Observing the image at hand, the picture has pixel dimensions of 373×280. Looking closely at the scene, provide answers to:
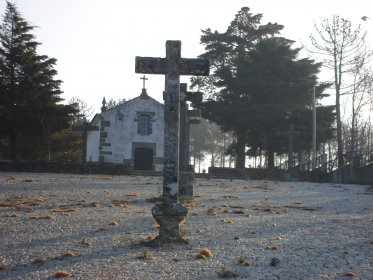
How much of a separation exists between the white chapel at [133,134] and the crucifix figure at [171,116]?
28.3 metres

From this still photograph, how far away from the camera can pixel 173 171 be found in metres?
6.38

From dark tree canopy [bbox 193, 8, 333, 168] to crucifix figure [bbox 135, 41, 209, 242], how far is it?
88.6 ft

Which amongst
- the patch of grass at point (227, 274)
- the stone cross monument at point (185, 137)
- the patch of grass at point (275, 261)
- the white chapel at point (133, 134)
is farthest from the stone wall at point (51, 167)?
the patch of grass at point (227, 274)

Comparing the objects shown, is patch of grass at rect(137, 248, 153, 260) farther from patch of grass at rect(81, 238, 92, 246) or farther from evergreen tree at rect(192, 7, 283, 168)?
evergreen tree at rect(192, 7, 283, 168)

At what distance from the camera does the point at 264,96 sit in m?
36.0

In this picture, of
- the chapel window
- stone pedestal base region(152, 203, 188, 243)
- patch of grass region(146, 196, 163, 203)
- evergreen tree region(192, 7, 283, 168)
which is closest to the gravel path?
stone pedestal base region(152, 203, 188, 243)

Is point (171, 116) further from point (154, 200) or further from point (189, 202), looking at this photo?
point (154, 200)

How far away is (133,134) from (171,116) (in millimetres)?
29375

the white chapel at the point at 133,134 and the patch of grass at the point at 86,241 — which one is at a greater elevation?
the white chapel at the point at 133,134

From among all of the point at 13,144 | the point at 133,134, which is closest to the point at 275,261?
the point at 13,144

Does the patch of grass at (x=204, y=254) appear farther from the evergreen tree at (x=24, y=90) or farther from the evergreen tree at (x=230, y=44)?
the evergreen tree at (x=230, y=44)

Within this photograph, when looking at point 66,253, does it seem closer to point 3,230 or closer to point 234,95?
point 3,230

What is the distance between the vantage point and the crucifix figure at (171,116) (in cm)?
611

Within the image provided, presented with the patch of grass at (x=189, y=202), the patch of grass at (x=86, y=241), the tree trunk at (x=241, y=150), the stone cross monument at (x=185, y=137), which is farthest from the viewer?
the tree trunk at (x=241, y=150)
